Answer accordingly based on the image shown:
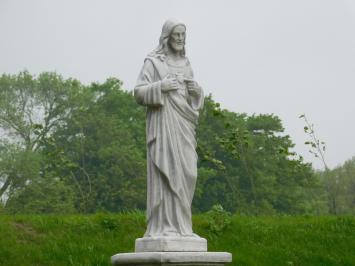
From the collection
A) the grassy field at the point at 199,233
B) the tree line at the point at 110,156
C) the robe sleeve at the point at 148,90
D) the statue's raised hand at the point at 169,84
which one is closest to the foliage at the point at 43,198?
the tree line at the point at 110,156

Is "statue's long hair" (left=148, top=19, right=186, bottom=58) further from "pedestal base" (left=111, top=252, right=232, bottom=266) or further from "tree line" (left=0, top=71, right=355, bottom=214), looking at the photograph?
"tree line" (left=0, top=71, right=355, bottom=214)

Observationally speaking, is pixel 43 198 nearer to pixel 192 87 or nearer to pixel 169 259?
pixel 192 87

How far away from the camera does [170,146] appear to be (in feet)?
30.9

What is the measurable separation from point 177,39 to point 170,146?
1431mm

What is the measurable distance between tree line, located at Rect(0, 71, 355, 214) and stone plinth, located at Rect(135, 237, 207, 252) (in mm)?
27309

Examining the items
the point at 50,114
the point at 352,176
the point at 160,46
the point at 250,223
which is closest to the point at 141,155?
the point at 50,114

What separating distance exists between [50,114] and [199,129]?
9.15 metres

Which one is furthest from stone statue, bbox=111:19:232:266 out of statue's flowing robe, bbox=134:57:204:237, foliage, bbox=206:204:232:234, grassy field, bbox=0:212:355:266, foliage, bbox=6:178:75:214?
foliage, bbox=6:178:75:214

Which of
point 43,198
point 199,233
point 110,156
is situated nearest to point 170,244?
point 199,233

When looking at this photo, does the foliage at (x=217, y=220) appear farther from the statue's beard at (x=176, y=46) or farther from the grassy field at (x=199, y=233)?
the statue's beard at (x=176, y=46)

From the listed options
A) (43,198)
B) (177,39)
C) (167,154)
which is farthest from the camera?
(43,198)

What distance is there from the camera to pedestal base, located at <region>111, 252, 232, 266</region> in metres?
8.52

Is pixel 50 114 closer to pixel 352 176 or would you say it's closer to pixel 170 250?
pixel 352 176

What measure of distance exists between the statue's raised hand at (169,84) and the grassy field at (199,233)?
5909mm
